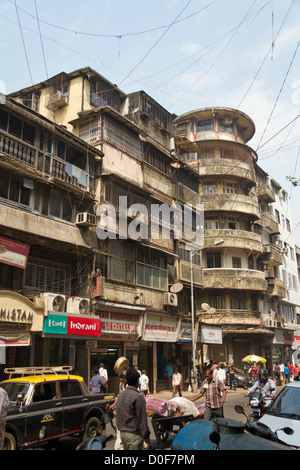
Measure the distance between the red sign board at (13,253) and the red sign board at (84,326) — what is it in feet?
10.2

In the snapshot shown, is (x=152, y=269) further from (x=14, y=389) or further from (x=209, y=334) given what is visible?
(x=14, y=389)

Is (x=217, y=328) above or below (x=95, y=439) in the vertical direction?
above

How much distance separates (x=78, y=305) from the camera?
17.0m

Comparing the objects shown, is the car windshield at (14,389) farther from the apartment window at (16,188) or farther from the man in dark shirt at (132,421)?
the apartment window at (16,188)

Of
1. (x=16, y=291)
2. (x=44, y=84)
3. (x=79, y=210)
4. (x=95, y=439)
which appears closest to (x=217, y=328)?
(x=79, y=210)

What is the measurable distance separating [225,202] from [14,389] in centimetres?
3016

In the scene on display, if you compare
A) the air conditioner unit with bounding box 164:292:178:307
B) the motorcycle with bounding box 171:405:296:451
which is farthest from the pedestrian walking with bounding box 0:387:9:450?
the air conditioner unit with bounding box 164:292:178:307

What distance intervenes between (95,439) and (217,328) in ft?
85.8

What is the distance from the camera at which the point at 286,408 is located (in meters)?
6.88

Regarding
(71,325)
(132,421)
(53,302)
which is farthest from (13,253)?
(132,421)

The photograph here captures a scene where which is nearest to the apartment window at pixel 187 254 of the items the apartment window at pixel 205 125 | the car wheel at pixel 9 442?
the apartment window at pixel 205 125

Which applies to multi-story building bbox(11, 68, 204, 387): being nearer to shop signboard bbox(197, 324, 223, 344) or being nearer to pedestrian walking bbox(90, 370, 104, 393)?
shop signboard bbox(197, 324, 223, 344)

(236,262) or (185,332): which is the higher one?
(236,262)

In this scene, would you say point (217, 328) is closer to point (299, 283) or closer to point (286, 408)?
point (286, 408)
